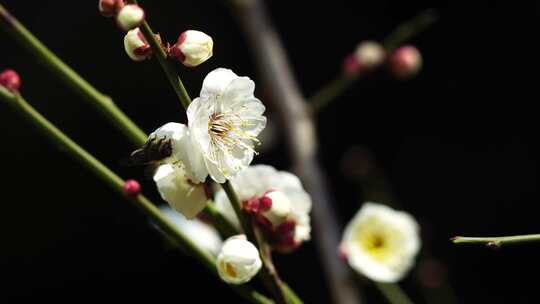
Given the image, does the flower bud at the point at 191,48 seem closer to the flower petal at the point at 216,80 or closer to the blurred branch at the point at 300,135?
the flower petal at the point at 216,80

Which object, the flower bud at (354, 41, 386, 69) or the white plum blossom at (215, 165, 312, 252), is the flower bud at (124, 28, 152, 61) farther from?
the flower bud at (354, 41, 386, 69)

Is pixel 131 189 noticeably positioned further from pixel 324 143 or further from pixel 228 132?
pixel 324 143

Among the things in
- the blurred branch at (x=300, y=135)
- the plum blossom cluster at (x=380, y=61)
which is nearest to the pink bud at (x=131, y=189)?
the blurred branch at (x=300, y=135)

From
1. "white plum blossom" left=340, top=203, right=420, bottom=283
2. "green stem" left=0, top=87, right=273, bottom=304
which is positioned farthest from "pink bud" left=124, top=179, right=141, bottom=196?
"white plum blossom" left=340, top=203, right=420, bottom=283

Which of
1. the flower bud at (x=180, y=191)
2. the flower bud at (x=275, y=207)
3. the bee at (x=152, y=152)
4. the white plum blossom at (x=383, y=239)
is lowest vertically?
the white plum blossom at (x=383, y=239)

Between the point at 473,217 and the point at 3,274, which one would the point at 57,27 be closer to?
the point at 3,274

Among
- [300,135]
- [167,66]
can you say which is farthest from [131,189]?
[300,135]
